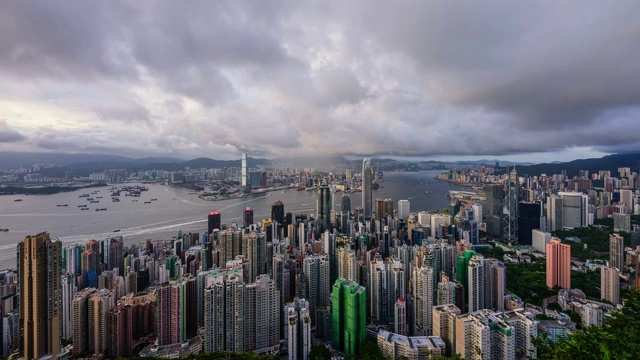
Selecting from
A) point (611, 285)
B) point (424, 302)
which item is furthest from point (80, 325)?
point (611, 285)

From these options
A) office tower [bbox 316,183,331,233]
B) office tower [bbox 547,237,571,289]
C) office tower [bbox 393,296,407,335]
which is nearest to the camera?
office tower [bbox 393,296,407,335]

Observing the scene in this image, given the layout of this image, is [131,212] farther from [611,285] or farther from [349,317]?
[611,285]

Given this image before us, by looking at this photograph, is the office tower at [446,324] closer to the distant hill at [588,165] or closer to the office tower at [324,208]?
the office tower at [324,208]

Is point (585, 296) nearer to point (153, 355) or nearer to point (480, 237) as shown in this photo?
point (480, 237)

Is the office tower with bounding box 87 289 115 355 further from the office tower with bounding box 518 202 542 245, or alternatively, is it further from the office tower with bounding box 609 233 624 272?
the office tower with bounding box 518 202 542 245

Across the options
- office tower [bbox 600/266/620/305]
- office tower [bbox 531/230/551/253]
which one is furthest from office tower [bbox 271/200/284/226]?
office tower [bbox 600/266/620/305]
